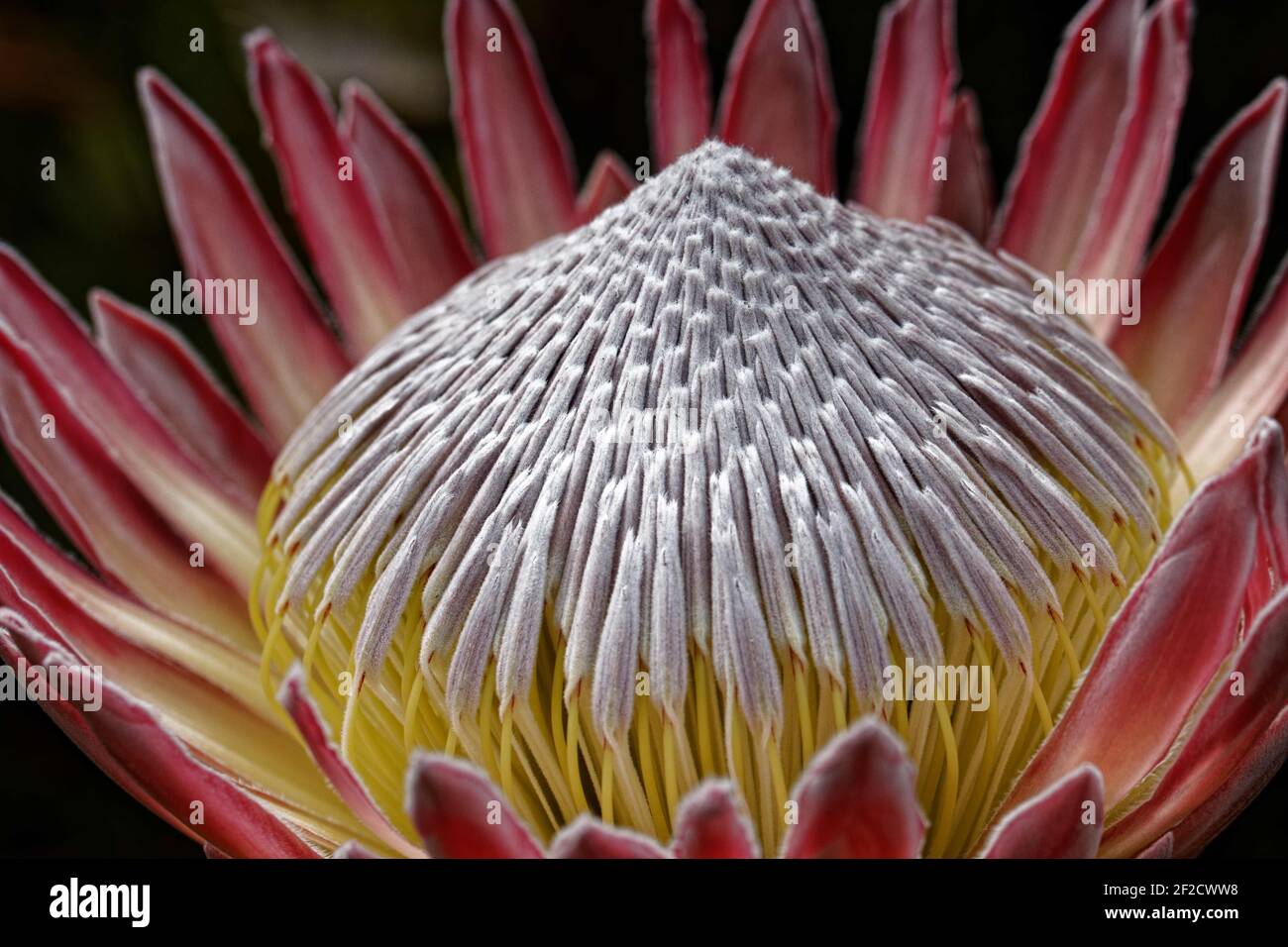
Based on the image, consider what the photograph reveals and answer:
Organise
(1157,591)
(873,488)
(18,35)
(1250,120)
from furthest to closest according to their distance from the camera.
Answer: (18,35), (1250,120), (873,488), (1157,591)

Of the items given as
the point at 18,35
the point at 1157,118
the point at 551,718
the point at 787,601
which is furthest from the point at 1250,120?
the point at 18,35

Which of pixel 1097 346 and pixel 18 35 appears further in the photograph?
pixel 18 35

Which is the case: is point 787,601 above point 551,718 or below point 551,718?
above

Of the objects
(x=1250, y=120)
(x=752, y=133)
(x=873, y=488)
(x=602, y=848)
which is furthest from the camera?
(x=752, y=133)
